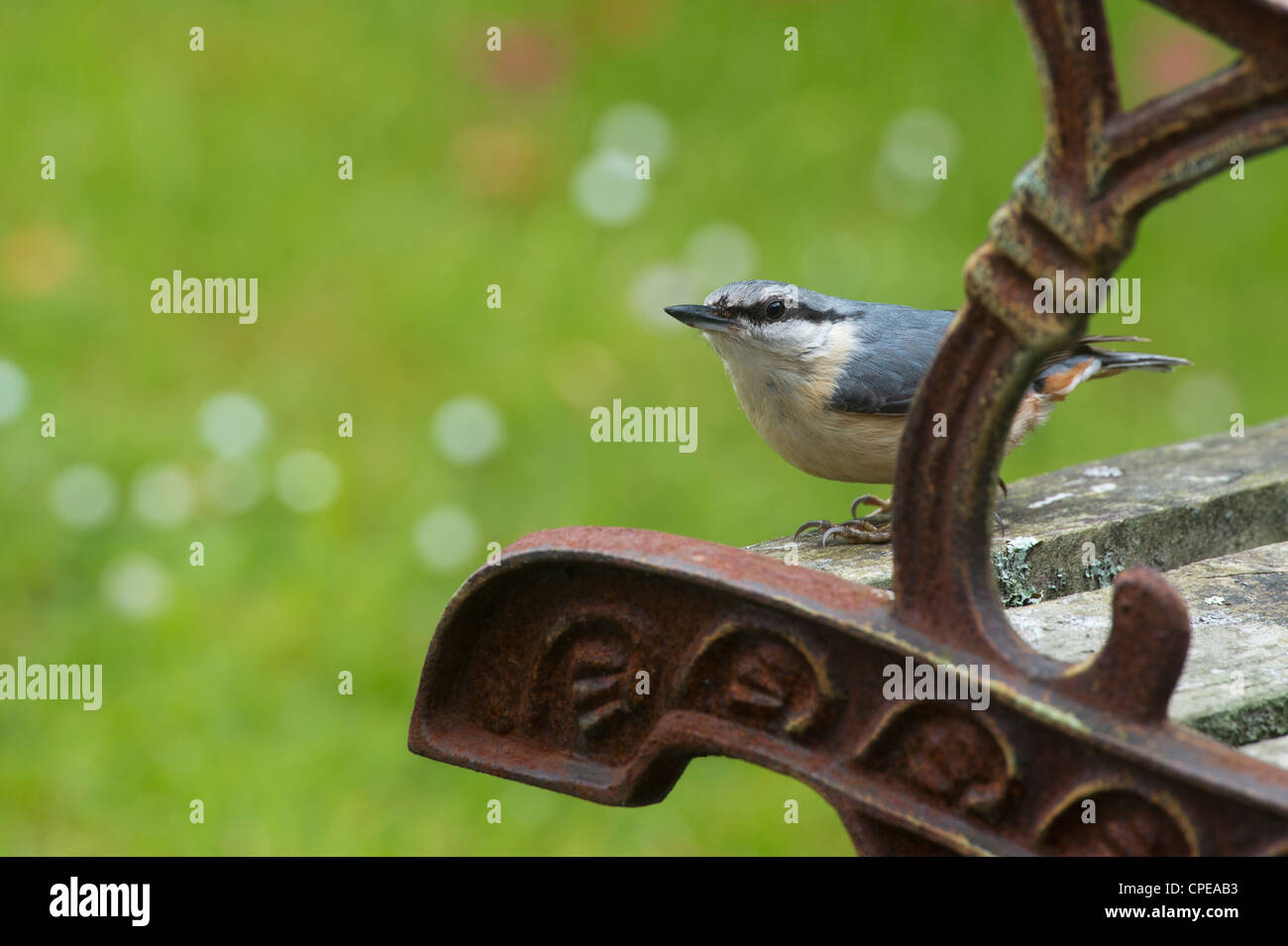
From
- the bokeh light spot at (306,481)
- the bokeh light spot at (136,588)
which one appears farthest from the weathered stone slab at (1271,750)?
the bokeh light spot at (306,481)

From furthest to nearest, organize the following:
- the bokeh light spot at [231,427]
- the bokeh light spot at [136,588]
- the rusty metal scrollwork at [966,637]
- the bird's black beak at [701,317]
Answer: the bokeh light spot at [231,427] < the bokeh light spot at [136,588] < the bird's black beak at [701,317] < the rusty metal scrollwork at [966,637]

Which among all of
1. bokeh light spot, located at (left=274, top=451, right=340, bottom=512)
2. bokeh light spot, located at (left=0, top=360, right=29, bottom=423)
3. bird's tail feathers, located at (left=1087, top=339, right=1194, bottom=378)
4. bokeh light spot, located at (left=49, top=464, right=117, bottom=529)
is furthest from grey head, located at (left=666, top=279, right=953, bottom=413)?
bokeh light spot, located at (left=0, top=360, right=29, bottom=423)

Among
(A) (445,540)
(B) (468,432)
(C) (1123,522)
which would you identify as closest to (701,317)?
(C) (1123,522)

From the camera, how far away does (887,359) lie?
9.94 ft

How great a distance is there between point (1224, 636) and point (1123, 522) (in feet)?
1.40

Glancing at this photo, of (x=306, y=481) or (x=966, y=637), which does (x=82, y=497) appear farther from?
(x=966, y=637)

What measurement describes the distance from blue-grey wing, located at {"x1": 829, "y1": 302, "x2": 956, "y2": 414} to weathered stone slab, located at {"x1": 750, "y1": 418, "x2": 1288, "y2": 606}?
0.61 metres

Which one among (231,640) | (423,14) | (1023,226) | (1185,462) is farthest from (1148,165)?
(423,14)

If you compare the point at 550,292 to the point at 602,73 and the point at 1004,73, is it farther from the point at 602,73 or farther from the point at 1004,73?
the point at 1004,73

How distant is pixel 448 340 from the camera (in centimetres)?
490

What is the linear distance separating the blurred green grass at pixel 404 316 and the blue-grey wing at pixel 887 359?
107 cm

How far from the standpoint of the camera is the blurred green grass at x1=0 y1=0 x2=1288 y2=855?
366 centimetres

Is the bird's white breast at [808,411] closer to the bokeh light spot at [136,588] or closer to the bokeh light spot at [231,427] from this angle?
the bokeh light spot at [136,588]

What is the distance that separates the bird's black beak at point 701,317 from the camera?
277 centimetres
